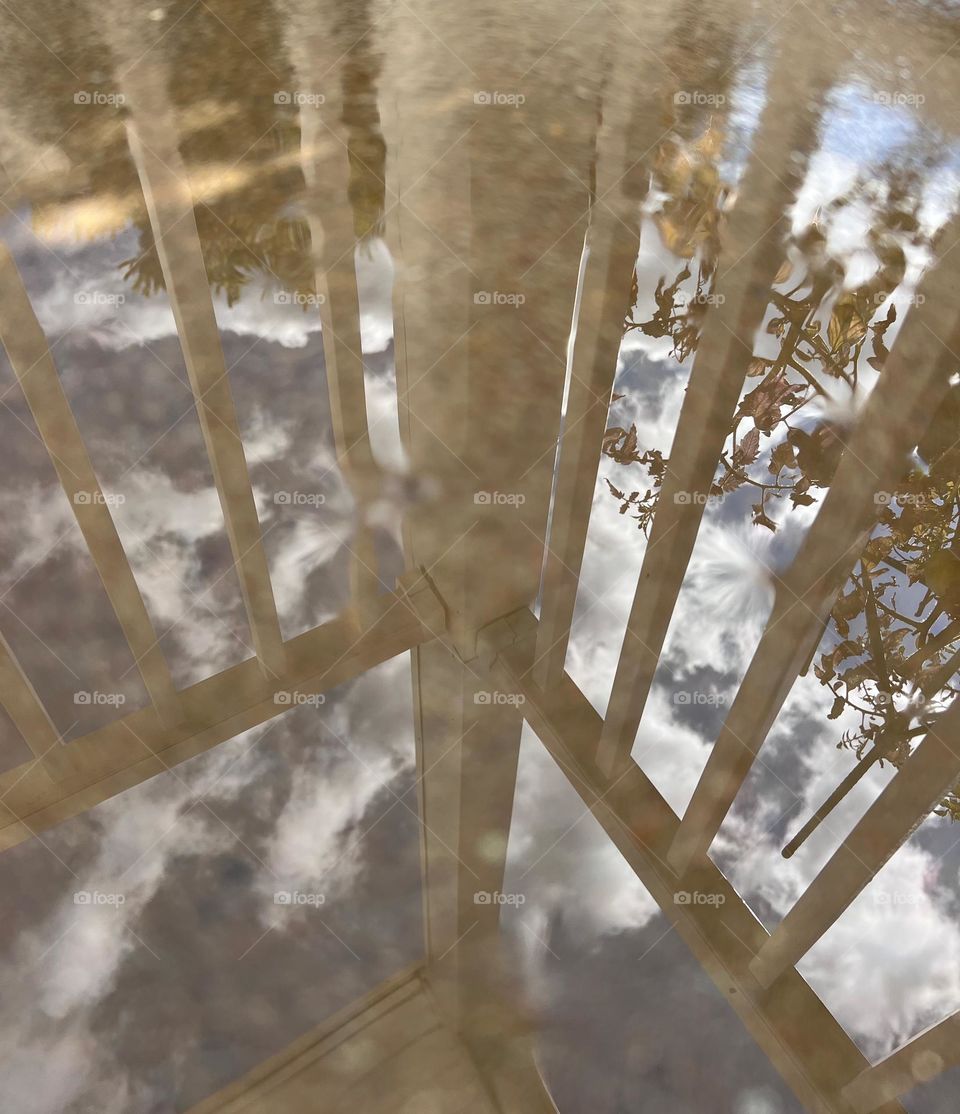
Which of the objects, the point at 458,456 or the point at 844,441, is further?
the point at 458,456

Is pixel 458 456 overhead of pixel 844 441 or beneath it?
overhead

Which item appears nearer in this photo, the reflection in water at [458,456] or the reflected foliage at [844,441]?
the reflection in water at [458,456]

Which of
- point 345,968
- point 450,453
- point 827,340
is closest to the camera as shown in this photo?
point 345,968

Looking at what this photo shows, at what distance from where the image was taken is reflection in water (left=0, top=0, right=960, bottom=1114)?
1.99 m

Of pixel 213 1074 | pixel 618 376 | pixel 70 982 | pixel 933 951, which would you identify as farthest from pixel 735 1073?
pixel 618 376

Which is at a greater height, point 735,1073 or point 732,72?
point 732,72

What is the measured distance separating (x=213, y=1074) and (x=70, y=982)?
39 cm

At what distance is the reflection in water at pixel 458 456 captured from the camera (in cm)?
199

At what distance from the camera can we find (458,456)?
3.08m

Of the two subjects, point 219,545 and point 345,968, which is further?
point 219,545

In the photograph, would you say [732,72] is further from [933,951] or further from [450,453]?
[933,951]

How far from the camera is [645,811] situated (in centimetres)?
223

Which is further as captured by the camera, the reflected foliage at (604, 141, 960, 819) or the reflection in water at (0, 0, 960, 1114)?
the reflected foliage at (604, 141, 960, 819)

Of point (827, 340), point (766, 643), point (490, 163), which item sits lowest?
point (766, 643)
